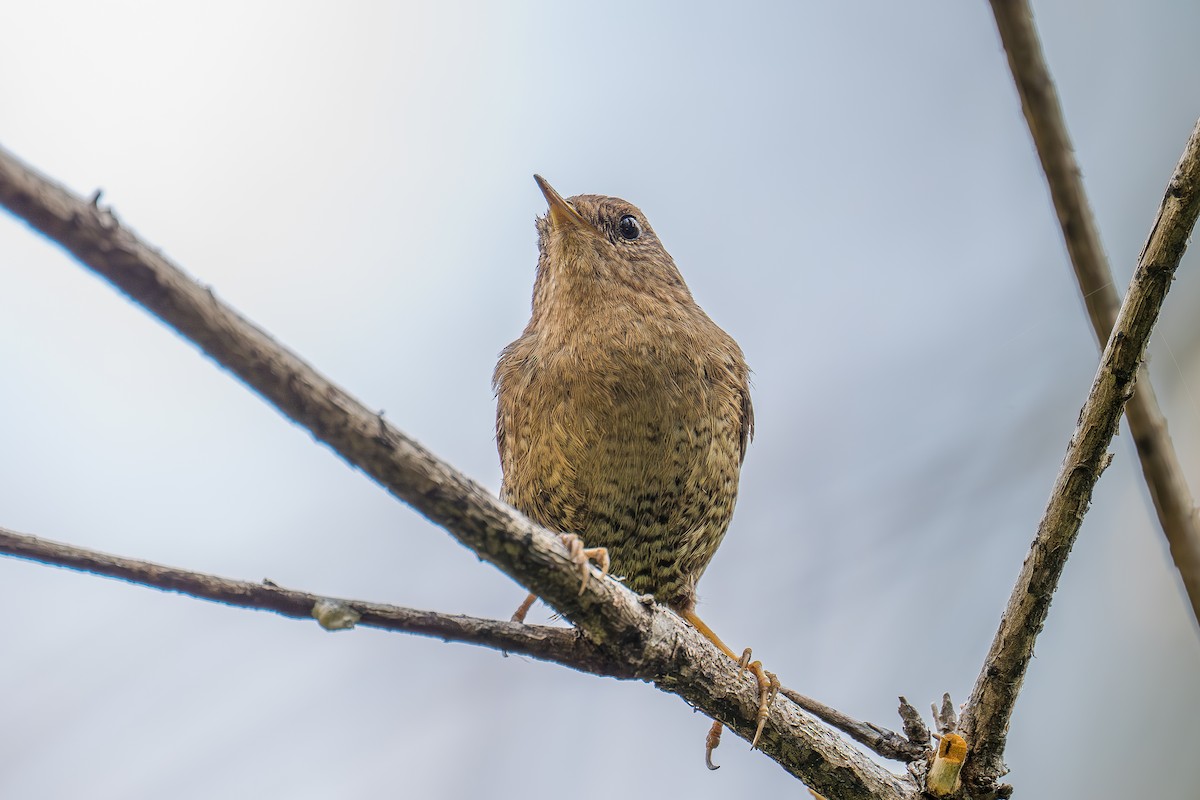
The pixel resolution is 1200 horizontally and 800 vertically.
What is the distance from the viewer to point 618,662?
6.17 ft

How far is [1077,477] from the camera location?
1.78 m

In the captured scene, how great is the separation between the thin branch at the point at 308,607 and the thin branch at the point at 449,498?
0.06 m

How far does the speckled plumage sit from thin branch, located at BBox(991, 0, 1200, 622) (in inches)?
38.4

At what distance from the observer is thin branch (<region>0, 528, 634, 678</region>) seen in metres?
1.33

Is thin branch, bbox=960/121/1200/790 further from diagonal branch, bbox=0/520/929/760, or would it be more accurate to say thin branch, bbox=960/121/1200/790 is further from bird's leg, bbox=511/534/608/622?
bird's leg, bbox=511/534/608/622

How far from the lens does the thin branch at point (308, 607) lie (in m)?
1.33

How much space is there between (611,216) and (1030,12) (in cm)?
143

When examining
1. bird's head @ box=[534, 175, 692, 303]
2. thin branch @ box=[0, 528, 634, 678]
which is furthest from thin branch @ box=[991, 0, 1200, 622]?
thin branch @ box=[0, 528, 634, 678]

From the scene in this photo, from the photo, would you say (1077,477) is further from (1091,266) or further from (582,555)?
(582,555)

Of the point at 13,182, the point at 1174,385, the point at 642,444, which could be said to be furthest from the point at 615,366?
the point at 1174,385

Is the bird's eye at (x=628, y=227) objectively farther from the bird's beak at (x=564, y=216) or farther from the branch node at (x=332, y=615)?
the branch node at (x=332, y=615)

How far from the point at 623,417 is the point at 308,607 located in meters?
1.16

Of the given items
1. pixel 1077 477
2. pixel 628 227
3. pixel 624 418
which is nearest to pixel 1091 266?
pixel 1077 477

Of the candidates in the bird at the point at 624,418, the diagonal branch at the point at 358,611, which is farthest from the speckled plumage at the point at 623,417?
the diagonal branch at the point at 358,611
